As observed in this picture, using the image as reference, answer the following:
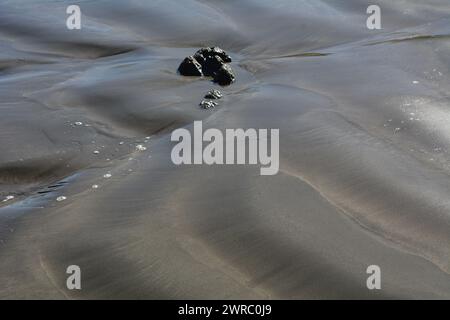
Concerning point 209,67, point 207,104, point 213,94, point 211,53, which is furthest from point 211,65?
point 207,104

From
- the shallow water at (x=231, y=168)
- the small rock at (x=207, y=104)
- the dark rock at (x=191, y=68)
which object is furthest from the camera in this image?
the dark rock at (x=191, y=68)

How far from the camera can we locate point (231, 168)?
14.5ft

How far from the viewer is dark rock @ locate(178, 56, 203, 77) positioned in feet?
20.8

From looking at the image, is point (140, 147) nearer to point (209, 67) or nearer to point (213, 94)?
point (213, 94)

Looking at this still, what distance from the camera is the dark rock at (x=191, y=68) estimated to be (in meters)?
6.34

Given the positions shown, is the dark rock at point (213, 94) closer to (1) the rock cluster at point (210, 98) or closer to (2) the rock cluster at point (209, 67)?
(1) the rock cluster at point (210, 98)

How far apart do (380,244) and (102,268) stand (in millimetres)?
1495

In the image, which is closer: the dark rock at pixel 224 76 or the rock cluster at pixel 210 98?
the rock cluster at pixel 210 98

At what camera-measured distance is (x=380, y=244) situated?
3.51 metres

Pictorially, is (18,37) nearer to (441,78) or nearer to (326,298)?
(441,78)
